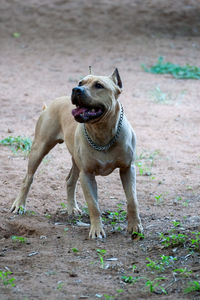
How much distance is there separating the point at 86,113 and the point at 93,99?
155 mm

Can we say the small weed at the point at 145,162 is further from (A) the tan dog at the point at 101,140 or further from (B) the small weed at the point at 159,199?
(A) the tan dog at the point at 101,140

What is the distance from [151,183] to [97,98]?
8.23ft

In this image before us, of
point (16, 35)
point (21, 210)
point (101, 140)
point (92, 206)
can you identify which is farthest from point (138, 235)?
Answer: point (16, 35)

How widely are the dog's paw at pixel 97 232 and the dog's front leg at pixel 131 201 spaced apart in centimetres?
28

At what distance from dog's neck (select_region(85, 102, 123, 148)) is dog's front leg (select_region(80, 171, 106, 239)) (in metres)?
0.39

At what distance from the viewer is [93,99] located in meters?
5.04

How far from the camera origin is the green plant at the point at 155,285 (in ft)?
12.9

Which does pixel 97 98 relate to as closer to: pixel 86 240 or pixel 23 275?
pixel 86 240

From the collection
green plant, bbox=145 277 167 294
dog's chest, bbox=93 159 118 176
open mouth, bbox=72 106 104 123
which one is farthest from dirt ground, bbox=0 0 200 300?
open mouth, bbox=72 106 104 123

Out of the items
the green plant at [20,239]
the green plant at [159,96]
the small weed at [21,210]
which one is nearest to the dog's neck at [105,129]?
the green plant at [20,239]

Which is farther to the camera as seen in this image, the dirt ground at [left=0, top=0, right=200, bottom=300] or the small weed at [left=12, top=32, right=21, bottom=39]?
the small weed at [left=12, top=32, right=21, bottom=39]

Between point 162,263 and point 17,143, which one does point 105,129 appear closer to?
point 162,263

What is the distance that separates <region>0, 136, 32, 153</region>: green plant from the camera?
835 centimetres

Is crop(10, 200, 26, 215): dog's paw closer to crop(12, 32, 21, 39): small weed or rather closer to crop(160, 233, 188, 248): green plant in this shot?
crop(160, 233, 188, 248): green plant
